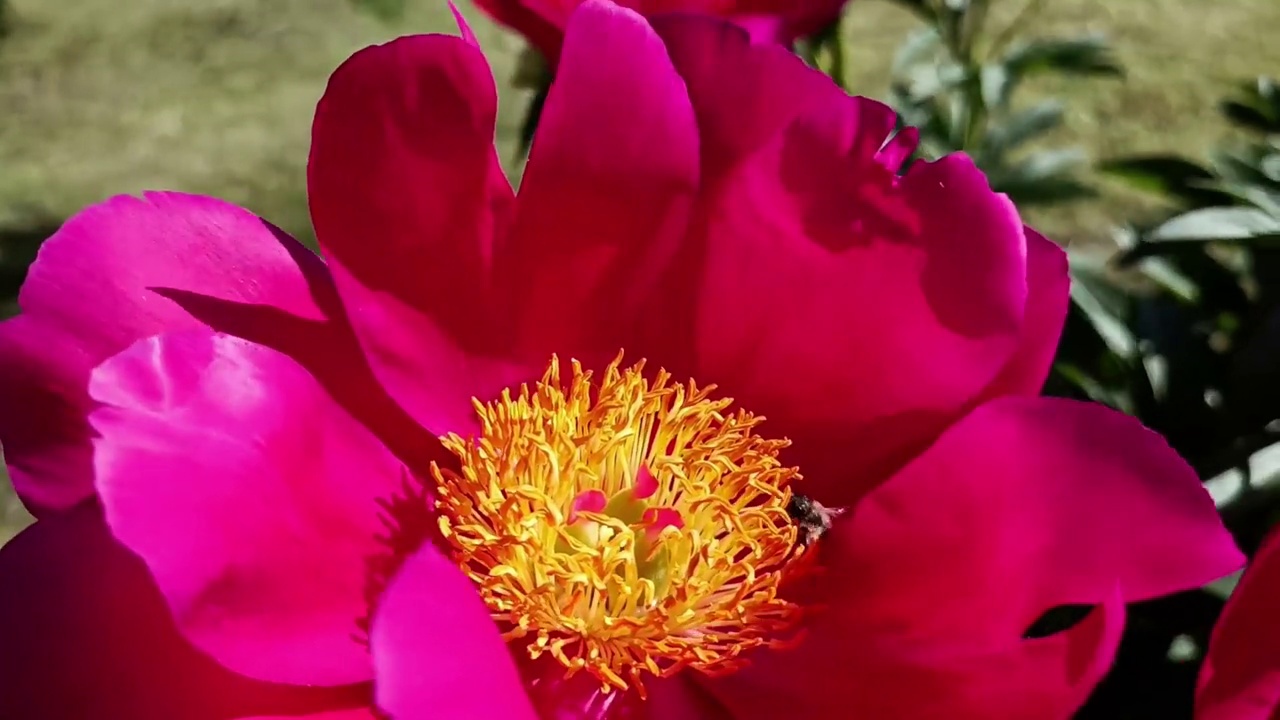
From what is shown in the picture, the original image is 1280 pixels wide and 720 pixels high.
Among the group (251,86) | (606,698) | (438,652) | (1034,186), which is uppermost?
(438,652)

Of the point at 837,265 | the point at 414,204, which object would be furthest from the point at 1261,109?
the point at 414,204

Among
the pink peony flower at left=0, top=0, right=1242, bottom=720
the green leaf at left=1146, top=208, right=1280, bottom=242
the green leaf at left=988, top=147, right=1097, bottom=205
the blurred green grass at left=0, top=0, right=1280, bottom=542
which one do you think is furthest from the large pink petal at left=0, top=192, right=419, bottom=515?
the blurred green grass at left=0, top=0, right=1280, bottom=542

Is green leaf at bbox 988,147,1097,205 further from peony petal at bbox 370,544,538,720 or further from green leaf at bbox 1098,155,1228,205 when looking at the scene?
peony petal at bbox 370,544,538,720

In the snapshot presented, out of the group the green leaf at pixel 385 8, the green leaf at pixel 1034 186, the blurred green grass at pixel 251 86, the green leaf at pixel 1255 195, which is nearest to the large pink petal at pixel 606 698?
the green leaf at pixel 1255 195

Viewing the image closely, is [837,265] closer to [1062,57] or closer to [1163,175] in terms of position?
[1163,175]

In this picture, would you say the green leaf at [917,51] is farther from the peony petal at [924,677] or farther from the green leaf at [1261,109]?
the peony petal at [924,677]

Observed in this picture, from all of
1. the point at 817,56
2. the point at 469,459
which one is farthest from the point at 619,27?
the point at 817,56
